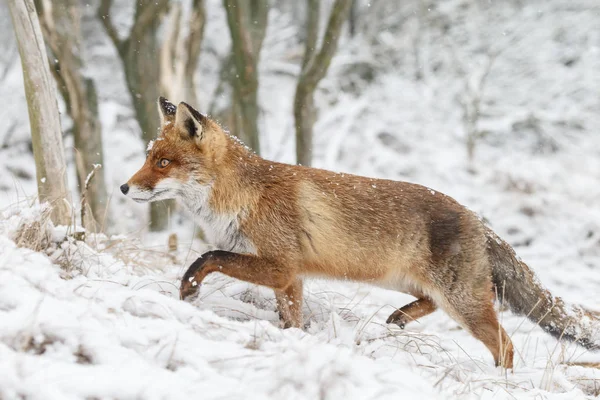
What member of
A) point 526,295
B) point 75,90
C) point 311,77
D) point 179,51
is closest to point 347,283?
point 526,295

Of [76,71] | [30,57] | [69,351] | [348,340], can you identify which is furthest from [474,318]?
[76,71]

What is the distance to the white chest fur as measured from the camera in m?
4.32

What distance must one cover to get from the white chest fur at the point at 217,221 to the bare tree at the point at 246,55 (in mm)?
5019

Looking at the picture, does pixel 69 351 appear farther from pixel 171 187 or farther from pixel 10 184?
pixel 10 184

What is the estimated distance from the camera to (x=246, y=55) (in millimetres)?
8945

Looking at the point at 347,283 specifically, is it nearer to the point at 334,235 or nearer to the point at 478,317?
the point at 334,235

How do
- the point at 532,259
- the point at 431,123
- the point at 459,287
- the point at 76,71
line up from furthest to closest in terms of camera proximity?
1. the point at 431,123
2. the point at 532,259
3. the point at 76,71
4. the point at 459,287

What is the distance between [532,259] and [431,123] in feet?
30.7

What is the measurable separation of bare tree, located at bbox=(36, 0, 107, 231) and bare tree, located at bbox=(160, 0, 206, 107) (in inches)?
82.3

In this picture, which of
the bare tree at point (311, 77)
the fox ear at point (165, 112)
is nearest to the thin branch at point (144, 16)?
the bare tree at point (311, 77)

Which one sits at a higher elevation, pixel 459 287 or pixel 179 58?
pixel 179 58

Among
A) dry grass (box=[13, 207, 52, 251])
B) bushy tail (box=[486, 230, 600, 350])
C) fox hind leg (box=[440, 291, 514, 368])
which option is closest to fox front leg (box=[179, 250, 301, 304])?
dry grass (box=[13, 207, 52, 251])

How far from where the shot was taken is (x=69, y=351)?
2543 millimetres

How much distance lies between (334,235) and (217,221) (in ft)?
3.06
